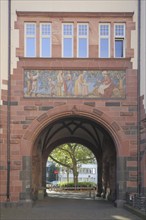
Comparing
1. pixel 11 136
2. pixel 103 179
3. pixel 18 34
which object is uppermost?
pixel 18 34

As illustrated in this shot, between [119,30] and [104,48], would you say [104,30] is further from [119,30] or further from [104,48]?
[104,48]

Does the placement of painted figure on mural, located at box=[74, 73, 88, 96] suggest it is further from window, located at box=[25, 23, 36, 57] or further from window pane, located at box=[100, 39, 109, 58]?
window, located at box=[25, 23, 36, 57]

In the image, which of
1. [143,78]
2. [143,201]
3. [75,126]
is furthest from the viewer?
[75,126]

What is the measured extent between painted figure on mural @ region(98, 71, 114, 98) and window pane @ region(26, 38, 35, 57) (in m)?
3.30

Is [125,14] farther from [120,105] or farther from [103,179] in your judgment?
[103,179]

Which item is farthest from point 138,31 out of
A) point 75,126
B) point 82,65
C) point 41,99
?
point 75,126

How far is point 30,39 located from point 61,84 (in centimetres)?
246

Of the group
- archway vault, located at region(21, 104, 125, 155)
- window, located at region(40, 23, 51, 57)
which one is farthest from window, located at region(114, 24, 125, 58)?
window, located at region(40, 23, 51, 57)

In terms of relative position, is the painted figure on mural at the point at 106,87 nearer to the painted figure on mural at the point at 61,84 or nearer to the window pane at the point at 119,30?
the painted figure on mural at the point at 61,84

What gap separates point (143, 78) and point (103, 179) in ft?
40.9

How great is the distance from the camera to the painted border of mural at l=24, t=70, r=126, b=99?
67.2ft

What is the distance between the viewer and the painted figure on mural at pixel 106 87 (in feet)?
67.3

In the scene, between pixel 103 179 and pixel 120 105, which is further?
pixel 103 179

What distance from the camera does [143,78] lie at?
19.9 m
